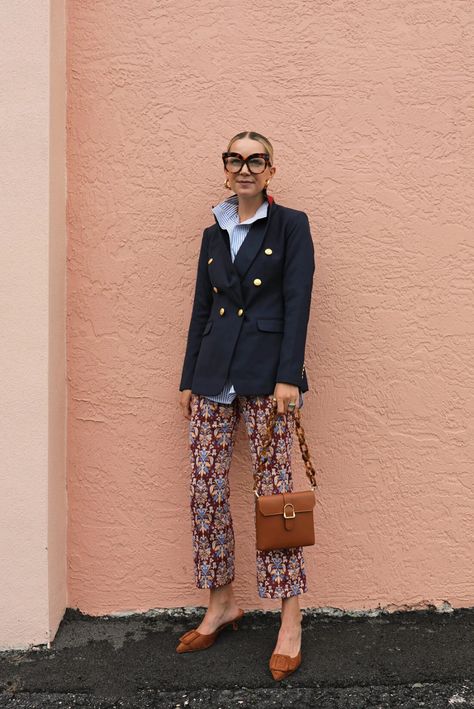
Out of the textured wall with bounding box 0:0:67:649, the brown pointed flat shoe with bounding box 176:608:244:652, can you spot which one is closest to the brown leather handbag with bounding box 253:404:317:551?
the brown pointed flat shoe with bounding box 176:608:244:652

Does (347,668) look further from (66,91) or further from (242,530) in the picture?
(66,91)

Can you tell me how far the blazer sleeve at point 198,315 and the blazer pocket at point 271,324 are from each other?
32 cm

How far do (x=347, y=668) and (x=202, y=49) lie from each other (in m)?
2.72

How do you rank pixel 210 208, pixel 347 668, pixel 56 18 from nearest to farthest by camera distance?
pixel 347 668
pixel 56 18
pixel 210 208

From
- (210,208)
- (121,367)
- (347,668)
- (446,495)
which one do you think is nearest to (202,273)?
(210,208)

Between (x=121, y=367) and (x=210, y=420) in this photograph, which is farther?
(x=121, y=367)

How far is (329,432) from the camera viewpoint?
3.12m

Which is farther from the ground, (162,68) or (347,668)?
(162,68)

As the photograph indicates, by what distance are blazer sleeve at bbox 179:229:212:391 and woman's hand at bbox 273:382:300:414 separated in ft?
1.46

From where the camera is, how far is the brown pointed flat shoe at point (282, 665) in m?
2.64

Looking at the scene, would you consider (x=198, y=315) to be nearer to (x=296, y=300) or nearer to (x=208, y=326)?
(x=208, y=326)

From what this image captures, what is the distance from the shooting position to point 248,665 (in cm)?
274

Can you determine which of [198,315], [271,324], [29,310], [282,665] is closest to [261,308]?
[271,324]

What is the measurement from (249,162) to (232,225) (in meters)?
0.28
